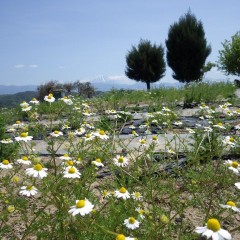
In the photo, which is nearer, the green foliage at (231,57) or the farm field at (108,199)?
the farm field at (108,199)

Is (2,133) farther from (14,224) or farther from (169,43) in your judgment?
(169,43)

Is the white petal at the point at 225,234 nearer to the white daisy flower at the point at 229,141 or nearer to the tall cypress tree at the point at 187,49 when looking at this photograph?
the white daisy flower at the point at 229,141

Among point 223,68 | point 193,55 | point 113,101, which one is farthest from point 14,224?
point 193,55

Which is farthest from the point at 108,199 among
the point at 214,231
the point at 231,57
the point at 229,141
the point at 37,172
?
the point at 231,57

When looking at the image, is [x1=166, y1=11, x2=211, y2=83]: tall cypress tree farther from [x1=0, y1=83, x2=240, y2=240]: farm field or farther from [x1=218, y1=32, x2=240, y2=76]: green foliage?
[x1=0, y1=83, x2=240, y2=240]: farm field

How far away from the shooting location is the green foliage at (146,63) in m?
31.0

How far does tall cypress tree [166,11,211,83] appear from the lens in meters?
30.4

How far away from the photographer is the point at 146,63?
30.8 metres

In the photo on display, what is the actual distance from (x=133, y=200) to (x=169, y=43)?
30.5 meters

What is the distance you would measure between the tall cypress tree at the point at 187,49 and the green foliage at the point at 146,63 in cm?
90

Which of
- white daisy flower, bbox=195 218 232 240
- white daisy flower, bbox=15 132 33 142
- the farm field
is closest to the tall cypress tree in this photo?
the farm field

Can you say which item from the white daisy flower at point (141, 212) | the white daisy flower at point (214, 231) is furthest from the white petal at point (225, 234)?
the white daisy flower at point (141, 212)

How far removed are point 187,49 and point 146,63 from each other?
146 inches

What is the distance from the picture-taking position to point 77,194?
6.32 ft
